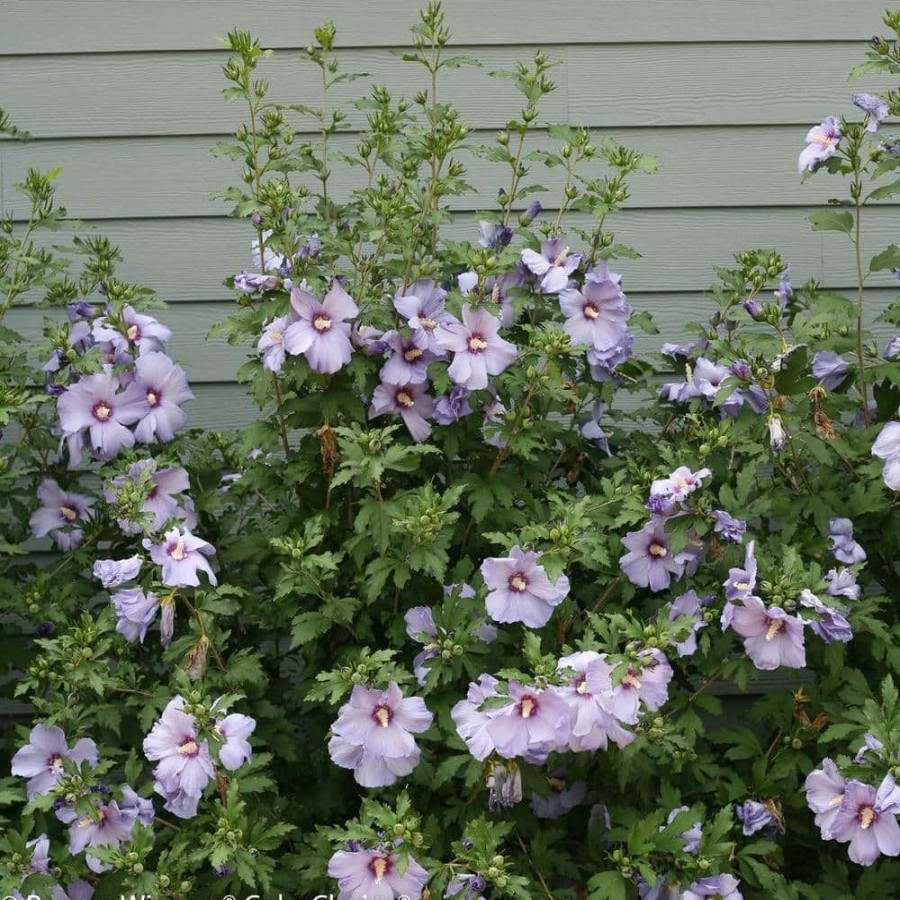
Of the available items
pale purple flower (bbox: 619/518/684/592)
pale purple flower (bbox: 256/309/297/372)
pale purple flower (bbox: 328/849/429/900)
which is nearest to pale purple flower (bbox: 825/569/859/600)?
pale purple flower (bbox: 619/518/684/592)

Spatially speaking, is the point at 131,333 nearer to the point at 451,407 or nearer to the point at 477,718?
the point at 451,407

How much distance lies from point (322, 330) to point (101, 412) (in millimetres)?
575

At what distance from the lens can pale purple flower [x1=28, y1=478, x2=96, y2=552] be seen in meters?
2.77

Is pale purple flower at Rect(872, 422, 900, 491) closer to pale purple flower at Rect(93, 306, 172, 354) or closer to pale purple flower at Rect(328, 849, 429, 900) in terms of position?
pale purple flower at Rect(328, 849, 429, 900)

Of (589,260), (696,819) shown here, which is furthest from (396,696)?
(589,260)

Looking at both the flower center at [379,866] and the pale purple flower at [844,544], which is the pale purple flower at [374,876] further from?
the pale purple flower at [844,544]

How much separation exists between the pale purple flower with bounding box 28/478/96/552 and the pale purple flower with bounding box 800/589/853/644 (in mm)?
1566

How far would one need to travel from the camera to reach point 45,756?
2.42 meters

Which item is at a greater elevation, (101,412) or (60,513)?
(101,412)

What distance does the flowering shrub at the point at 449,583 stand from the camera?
2189mm

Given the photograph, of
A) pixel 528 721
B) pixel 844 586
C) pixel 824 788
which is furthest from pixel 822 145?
pixel 528 721

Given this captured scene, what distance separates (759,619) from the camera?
7.33 ft

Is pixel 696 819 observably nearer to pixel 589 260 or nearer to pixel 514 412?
pixel 514 412

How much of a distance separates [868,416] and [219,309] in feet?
5.72
